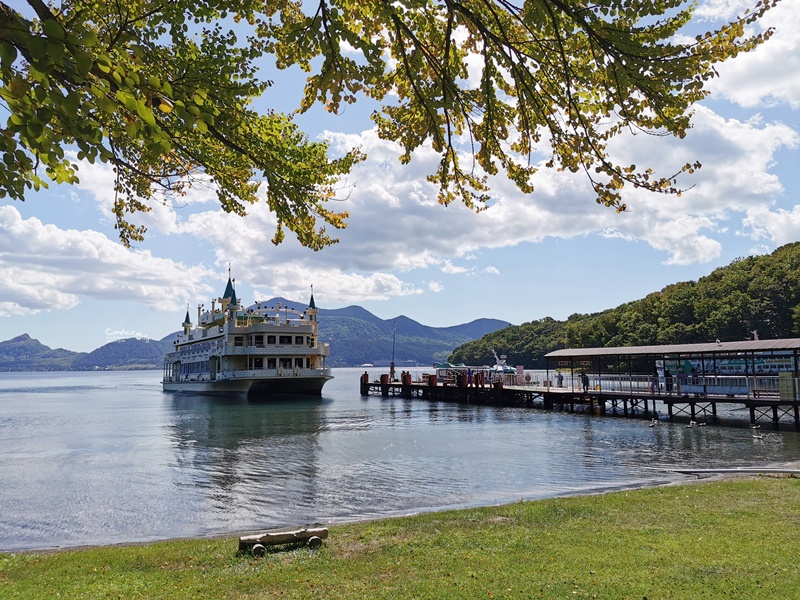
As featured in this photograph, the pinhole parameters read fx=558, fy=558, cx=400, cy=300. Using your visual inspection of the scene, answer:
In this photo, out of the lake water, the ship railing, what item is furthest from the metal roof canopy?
the ship railing

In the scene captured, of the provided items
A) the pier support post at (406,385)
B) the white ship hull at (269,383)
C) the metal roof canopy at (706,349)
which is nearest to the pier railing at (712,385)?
the metal roof canopy at (706,349)

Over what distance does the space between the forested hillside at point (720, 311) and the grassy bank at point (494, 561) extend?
84436mm

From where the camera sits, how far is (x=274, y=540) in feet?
31.3

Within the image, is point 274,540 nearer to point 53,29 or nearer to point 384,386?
point 53,29

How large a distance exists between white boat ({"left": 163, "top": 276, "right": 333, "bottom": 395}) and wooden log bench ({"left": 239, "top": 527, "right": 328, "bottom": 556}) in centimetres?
5265

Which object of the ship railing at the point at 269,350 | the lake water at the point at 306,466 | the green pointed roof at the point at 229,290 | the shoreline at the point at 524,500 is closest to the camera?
the shoreline at the point at 524,500

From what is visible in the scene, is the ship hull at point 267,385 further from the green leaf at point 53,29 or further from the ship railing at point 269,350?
the green leaf at point 53,29

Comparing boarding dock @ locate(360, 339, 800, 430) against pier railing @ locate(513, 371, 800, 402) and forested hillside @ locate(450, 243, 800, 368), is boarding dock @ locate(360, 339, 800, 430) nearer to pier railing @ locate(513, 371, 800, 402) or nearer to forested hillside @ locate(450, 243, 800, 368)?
pier railing @ locate(513, 371, 800, 402)

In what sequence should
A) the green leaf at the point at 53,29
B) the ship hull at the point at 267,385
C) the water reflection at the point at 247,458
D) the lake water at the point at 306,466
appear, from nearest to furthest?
the green leaf at the point at 53,29 < the lake water at the point at 306,466 < the water reflection at the point at 247,458 < the ship hull at the point at 267,385

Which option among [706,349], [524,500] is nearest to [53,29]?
[524,500]

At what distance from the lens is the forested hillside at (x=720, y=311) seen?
3383 inches

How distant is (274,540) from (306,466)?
43.8 feet

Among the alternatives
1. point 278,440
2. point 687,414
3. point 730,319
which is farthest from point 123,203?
point 730,319

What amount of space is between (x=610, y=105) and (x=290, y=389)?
63123 millimetres
